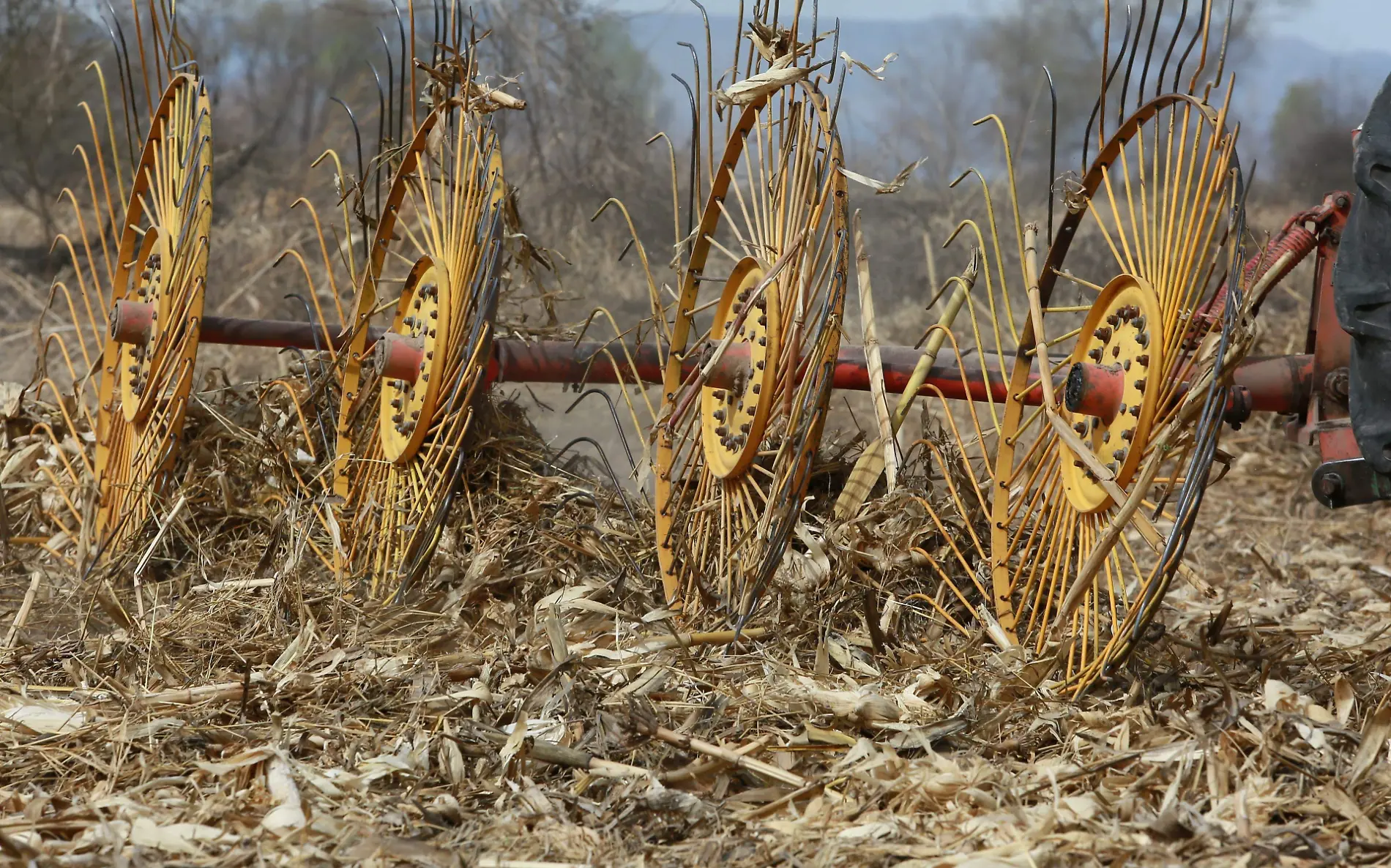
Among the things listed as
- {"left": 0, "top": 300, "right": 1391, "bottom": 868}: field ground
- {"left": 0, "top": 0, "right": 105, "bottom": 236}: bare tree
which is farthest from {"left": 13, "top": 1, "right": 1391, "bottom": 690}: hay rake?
{"left": 0, "top": 0, "right": 105, "bottom": 236}: bare tree

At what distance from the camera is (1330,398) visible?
247 cm

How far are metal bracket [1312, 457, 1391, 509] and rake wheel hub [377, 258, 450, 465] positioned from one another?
171cm

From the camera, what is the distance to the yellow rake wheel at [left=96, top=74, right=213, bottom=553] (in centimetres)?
311

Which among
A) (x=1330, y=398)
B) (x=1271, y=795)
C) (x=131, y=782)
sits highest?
(x=1330, y=398)

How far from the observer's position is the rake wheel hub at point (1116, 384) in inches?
81.3

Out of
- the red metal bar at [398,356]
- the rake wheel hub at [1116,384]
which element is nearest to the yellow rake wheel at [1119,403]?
the rake wheel hub at [1116,384]

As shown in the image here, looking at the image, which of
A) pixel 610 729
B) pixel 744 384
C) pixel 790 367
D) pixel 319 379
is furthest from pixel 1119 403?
pixel 319 379

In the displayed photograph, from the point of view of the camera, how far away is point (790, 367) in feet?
7.88

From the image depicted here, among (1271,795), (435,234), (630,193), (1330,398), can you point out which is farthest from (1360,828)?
(630,193)

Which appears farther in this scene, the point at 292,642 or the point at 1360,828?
the point at 292,642

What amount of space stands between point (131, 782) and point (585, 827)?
0.73 m

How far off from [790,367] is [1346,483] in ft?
3.08

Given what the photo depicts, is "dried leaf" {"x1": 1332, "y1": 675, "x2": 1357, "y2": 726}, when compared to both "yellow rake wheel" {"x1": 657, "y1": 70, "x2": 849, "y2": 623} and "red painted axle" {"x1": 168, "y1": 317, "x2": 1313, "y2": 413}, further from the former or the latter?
"yellow rake wheel" {"x1": 657, "y1": 70, "x2": 849, "y2": 623}

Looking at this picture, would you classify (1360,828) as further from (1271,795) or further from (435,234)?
(435,234)
